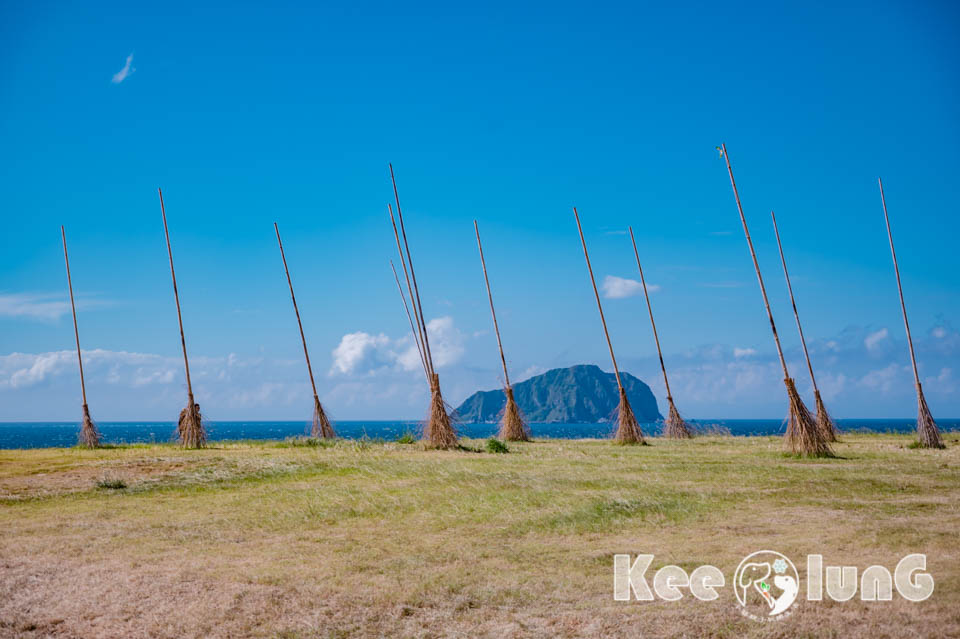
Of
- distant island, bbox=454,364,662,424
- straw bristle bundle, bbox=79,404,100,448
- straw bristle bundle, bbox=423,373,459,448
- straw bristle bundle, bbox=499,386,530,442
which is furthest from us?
distant island, bbox=454,364,662,424

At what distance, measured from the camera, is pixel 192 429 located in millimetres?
19812

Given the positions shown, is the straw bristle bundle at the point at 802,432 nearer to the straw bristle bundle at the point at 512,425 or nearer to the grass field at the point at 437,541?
the grass field at the point at 437,541

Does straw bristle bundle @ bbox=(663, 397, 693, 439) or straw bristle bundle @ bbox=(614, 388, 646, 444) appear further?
straw bristle bundle @ bbox=(663, 397, 693, 439)

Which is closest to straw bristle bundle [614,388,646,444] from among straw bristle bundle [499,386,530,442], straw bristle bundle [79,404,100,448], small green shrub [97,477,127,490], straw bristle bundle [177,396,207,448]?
straw bristle bundle [499,386,530,442]

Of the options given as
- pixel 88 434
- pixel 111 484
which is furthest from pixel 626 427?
pixel 88 434

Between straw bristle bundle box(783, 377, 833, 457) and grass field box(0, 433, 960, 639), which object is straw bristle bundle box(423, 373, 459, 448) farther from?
straw bristle bundle box(783, 377, 833, 457)

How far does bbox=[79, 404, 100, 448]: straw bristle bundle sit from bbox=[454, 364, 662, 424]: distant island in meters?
143

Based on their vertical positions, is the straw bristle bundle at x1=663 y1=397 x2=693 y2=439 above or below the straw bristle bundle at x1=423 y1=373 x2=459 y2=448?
below

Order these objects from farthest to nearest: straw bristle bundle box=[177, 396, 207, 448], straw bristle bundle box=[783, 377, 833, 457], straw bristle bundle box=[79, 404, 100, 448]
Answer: straw bristle bundle box=[79, 404, 100, 448], straw bristle bundle box=[177, 396, 207, 448], straw bristle bundle box=[783, 377, 833, 457]

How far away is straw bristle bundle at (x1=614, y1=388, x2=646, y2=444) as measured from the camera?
2170 cm

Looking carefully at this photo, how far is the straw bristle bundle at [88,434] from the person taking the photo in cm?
2116

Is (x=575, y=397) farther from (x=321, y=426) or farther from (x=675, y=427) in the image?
(x=321, y=426)

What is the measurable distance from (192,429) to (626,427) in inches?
504

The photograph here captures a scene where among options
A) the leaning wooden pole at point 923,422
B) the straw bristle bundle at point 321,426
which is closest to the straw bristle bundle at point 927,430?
the leaning wooden pole at point 923,422
